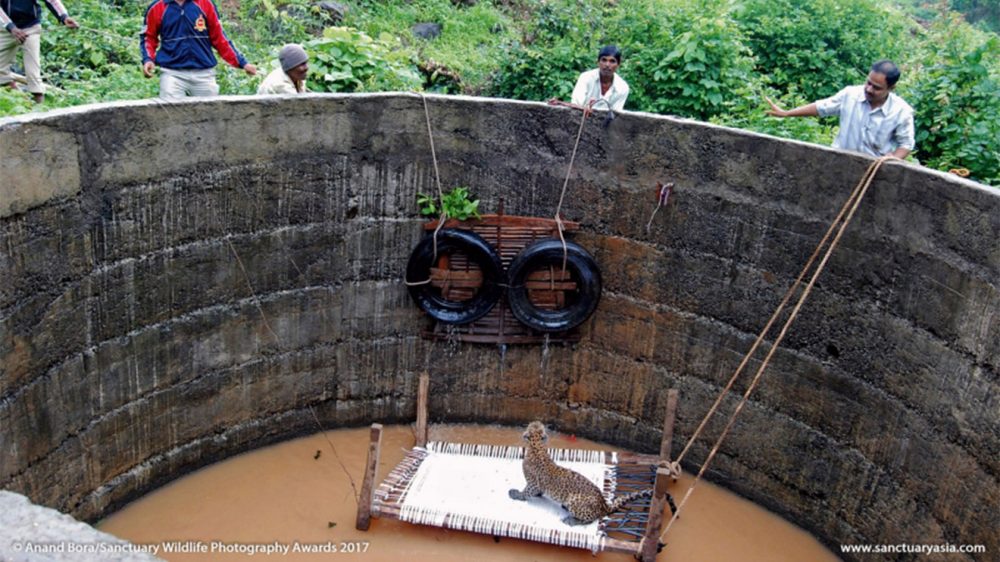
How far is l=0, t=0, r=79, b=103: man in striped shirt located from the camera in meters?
7.65

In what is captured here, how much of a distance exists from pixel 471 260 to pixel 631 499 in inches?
86.0

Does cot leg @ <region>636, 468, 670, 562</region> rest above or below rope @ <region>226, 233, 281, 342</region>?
Result: below

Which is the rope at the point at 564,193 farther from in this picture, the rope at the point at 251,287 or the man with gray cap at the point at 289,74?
the rope at the point at 251,287

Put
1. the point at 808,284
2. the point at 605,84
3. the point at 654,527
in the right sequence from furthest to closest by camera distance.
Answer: the point at 605,84 → the point at 808,284 → the point at 654,527

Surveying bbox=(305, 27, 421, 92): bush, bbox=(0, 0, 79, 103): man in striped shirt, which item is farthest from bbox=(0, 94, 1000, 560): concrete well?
bbox=(0, 0, 79, 103): man in striped shirt

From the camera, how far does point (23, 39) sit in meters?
7.65

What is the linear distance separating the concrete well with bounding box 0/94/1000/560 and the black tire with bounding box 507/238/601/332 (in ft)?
0.63

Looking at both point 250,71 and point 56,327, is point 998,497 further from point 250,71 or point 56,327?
point 250,71

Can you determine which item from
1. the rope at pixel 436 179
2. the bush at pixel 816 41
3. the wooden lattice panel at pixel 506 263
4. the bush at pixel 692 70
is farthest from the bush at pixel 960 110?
the rope at pixel 436 179

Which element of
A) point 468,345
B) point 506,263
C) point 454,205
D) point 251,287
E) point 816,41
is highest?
point 816,41

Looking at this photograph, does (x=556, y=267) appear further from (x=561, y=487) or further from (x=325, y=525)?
(x=325, y=525)

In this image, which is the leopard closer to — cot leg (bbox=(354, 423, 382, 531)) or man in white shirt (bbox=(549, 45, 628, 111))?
cot leg (bbox=(354, 423, 382, 531))

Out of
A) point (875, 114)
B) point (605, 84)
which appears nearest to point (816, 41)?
point (605, 84)

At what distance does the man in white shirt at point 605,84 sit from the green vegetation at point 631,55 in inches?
42.2
